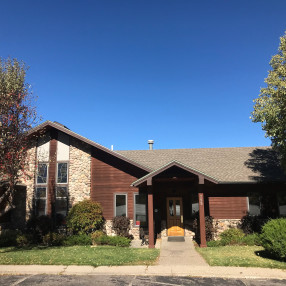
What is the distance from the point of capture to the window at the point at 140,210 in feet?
55.9

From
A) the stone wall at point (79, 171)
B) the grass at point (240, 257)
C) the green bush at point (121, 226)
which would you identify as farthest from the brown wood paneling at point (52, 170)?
the grass at point (240, 257)

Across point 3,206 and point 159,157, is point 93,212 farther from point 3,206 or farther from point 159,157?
point 159,157

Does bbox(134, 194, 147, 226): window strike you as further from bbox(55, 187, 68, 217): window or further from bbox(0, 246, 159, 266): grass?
bbox(55, 187, 68, 217): window

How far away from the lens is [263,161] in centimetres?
1980

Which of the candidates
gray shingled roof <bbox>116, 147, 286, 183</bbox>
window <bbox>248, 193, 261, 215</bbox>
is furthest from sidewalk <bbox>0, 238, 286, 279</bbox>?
window <bbox>248, 193, 261, 215</bbox>

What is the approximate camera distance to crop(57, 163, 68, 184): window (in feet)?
59.3

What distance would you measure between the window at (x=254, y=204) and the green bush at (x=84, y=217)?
32.0ft

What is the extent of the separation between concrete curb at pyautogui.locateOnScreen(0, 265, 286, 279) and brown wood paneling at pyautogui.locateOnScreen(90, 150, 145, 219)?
6.95 metres

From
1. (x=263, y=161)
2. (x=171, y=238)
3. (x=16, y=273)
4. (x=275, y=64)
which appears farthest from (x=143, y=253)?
(x=275, y=64)

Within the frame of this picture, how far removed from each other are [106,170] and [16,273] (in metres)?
8.97

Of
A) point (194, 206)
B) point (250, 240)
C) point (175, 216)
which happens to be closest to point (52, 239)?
point (175, 216)

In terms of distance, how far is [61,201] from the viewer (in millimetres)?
17734

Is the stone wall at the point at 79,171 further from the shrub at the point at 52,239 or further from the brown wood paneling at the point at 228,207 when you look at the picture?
the brown wood paneling at the point at 228,207

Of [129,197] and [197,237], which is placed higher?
[129,197]
